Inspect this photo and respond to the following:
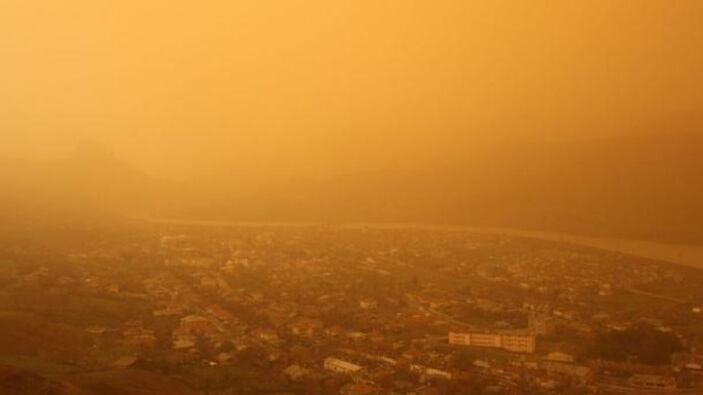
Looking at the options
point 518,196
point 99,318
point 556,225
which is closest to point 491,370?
point 99,318

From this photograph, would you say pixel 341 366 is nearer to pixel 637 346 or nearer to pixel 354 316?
pixel 354 316

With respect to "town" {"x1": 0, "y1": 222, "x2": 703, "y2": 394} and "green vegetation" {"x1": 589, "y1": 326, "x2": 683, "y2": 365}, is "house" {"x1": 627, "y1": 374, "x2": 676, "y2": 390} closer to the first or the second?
"town" {"x1": 0, "y1": 222, "x2": 703, "y2": 394}

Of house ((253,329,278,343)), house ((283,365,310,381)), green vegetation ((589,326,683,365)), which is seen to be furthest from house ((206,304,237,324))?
green vegetation ((589,326,683,365))

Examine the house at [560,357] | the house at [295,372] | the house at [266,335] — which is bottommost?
the house at [295,372]

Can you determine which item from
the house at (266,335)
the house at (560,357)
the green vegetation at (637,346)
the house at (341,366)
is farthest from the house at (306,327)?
the green vegetation at (637,346)

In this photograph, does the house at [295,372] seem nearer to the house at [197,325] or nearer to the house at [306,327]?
the house at [306,327]

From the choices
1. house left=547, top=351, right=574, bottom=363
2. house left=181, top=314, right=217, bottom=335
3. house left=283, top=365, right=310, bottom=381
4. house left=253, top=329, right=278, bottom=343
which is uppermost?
house left=181, top=314, right=217, bottom=335

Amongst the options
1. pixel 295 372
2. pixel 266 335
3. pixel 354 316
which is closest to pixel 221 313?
pixel 266 335

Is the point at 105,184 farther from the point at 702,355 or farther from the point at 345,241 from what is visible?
the point at 702,355
